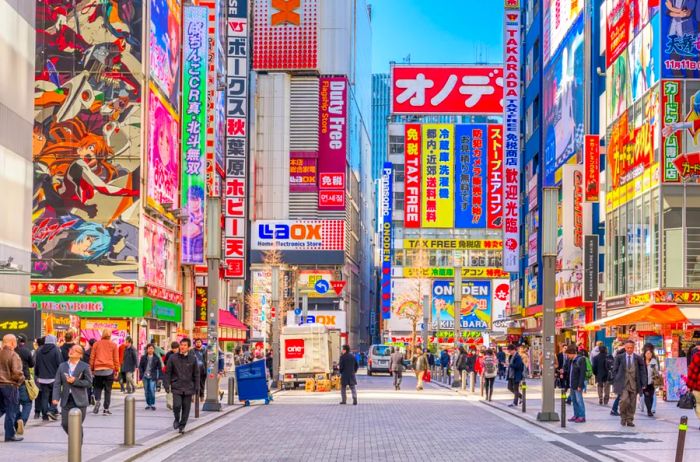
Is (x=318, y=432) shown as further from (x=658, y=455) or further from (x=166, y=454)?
(x=658, y=455)

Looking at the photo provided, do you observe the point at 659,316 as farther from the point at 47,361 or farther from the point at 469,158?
the point at 469,158

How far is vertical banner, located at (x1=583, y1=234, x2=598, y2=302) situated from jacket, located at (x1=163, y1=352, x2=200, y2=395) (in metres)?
32.1

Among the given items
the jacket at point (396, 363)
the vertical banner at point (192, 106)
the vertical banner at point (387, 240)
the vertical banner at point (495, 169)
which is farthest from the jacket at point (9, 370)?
the vertical banner at point (387, 240)

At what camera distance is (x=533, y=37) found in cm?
8019

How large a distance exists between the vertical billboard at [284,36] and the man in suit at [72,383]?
107 m

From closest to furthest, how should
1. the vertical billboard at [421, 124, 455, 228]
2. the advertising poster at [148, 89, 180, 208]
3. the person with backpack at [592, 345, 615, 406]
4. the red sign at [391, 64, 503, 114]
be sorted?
the person with backpack at [592, 345, 615, 406], the advertising poster at [148, 89, 180, 208], the red sign at [391, 64, 503, 114], the vertical billboard at [421, 124, 455, 228]

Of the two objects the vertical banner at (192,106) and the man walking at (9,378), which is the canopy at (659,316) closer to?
the man walking at (9,378)

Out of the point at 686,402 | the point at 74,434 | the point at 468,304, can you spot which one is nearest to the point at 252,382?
the point at 686,402

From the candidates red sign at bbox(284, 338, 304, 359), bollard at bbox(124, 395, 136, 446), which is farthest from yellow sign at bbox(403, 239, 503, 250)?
bollard at bbox(124, 395, 136, 446)

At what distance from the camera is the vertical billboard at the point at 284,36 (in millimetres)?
126750

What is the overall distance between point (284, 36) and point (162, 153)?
2923 inches

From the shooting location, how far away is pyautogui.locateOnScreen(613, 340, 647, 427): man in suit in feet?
86.8

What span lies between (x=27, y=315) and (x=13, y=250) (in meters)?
4.52

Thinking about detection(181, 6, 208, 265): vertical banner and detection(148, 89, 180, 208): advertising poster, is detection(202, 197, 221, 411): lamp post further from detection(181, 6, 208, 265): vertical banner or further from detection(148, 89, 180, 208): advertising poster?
detection(181, 6, 208, 265): vertical banner
